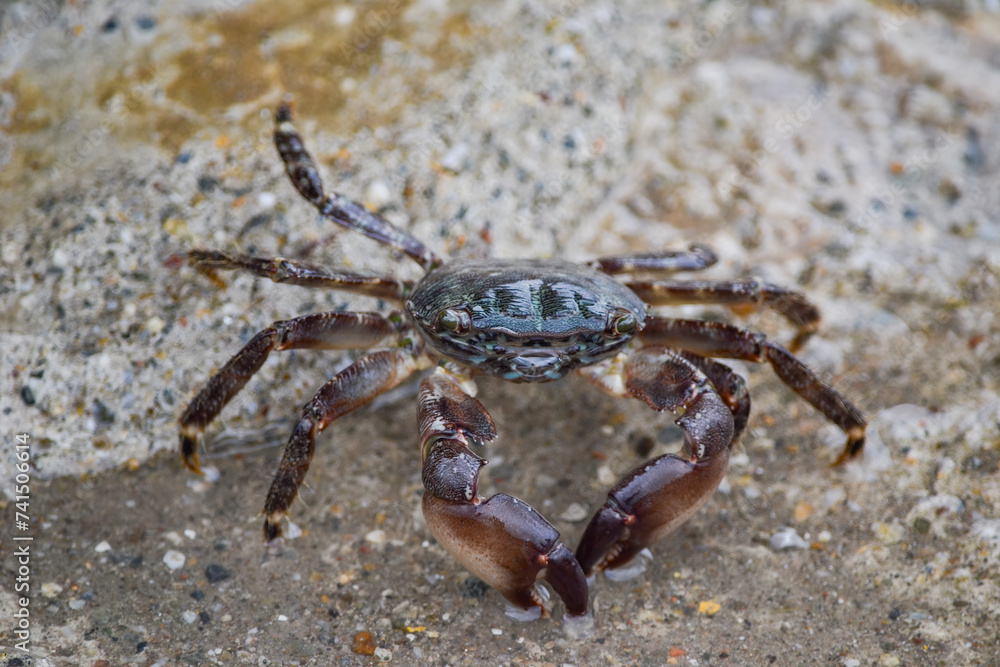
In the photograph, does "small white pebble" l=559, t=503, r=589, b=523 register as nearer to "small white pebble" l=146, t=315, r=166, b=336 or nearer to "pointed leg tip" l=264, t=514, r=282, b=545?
"pointed leg tip" l=264, t=514, r=282, b=545

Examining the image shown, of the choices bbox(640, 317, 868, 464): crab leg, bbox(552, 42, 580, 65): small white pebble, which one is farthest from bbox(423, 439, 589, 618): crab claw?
bbox(552, 42, 580, 65): small white pebble

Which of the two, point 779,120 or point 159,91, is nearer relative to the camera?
point 159,91

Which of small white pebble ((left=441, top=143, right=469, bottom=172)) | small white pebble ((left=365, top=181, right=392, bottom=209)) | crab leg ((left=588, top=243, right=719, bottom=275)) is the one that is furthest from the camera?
small white pebble ((left=441, top=143, right=469, bottom=172))

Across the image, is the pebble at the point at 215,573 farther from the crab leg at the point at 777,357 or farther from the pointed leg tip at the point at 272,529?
the crab leg at the point at 777,357

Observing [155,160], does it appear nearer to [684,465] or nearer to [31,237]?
[31,237]

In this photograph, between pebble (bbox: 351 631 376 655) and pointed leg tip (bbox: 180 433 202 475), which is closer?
pebble (bbox: 351 631 376 655)

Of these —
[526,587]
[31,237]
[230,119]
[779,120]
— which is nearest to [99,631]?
[526,587]

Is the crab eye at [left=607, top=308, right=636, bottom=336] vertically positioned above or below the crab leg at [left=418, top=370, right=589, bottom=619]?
above
